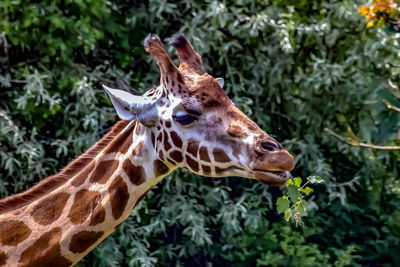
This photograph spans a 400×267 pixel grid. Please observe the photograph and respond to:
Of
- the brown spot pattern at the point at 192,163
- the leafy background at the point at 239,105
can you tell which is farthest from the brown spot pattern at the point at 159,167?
the leafy background at the point at 239,105

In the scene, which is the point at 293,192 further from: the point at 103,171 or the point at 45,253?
the point at 45,253

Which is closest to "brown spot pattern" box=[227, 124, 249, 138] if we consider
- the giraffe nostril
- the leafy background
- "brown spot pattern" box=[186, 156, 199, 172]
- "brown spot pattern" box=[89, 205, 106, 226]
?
Answer: the giraffe nostril

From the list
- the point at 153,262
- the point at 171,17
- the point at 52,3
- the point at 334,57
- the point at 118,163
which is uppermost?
the point at 118,163

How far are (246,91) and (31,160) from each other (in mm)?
1778

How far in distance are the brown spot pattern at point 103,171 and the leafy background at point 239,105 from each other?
2460 millimetres

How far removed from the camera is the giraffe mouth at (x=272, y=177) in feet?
11.1

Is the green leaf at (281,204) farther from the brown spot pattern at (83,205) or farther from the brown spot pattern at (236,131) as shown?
the brown spot pattern at (83,205)

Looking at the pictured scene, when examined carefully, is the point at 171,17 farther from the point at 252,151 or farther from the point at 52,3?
the point at 252,151

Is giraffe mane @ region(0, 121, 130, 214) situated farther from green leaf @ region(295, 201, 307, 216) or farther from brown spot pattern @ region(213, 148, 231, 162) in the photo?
green leaf @ region(295, 201, 307, 216)

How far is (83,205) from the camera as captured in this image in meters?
3.74

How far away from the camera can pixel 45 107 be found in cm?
638

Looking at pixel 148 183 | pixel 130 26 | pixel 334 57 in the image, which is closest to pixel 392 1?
pixel 334 57

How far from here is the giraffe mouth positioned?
3.40m

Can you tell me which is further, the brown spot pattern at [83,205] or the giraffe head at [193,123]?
the brown spot pattern at [83,205]
